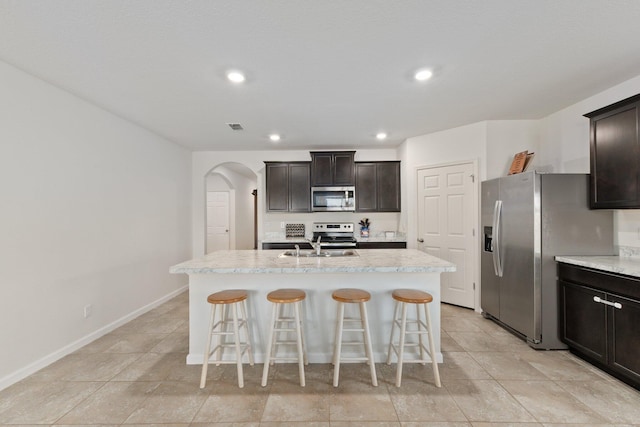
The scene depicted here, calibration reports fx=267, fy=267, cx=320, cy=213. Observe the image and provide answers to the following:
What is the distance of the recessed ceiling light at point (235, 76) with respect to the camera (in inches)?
88.2

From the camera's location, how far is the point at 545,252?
261 cm

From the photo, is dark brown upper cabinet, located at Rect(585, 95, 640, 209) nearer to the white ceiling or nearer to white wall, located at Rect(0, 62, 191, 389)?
the white ceiling

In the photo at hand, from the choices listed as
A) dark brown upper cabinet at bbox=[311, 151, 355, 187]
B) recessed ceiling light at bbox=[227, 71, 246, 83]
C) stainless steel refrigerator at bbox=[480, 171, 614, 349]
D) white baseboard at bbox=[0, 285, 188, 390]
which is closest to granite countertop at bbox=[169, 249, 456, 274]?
stainless steel refrigerator at bbox=[480, 171, 614, 349]

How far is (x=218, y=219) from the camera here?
281 inches

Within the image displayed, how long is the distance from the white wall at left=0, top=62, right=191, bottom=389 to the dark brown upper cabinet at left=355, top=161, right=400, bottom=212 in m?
3.24

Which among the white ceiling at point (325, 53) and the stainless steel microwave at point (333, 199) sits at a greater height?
the white ceiling at point (325, 53)

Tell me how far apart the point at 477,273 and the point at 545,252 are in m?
1.07

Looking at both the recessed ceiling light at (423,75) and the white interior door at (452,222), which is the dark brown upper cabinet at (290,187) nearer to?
the white interior door at (452,222)

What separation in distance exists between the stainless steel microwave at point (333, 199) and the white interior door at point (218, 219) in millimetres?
3405

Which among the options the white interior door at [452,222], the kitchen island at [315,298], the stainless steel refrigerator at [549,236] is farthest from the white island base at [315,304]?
the white interior door at [452,222]

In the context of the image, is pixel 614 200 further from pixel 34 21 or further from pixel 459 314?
pixel 34 21

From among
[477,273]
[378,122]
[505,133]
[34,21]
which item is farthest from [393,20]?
[477,273]

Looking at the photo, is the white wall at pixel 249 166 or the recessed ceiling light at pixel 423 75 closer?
the recessed ceiling light at pixel 423 75

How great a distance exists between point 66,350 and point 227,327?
159cm
